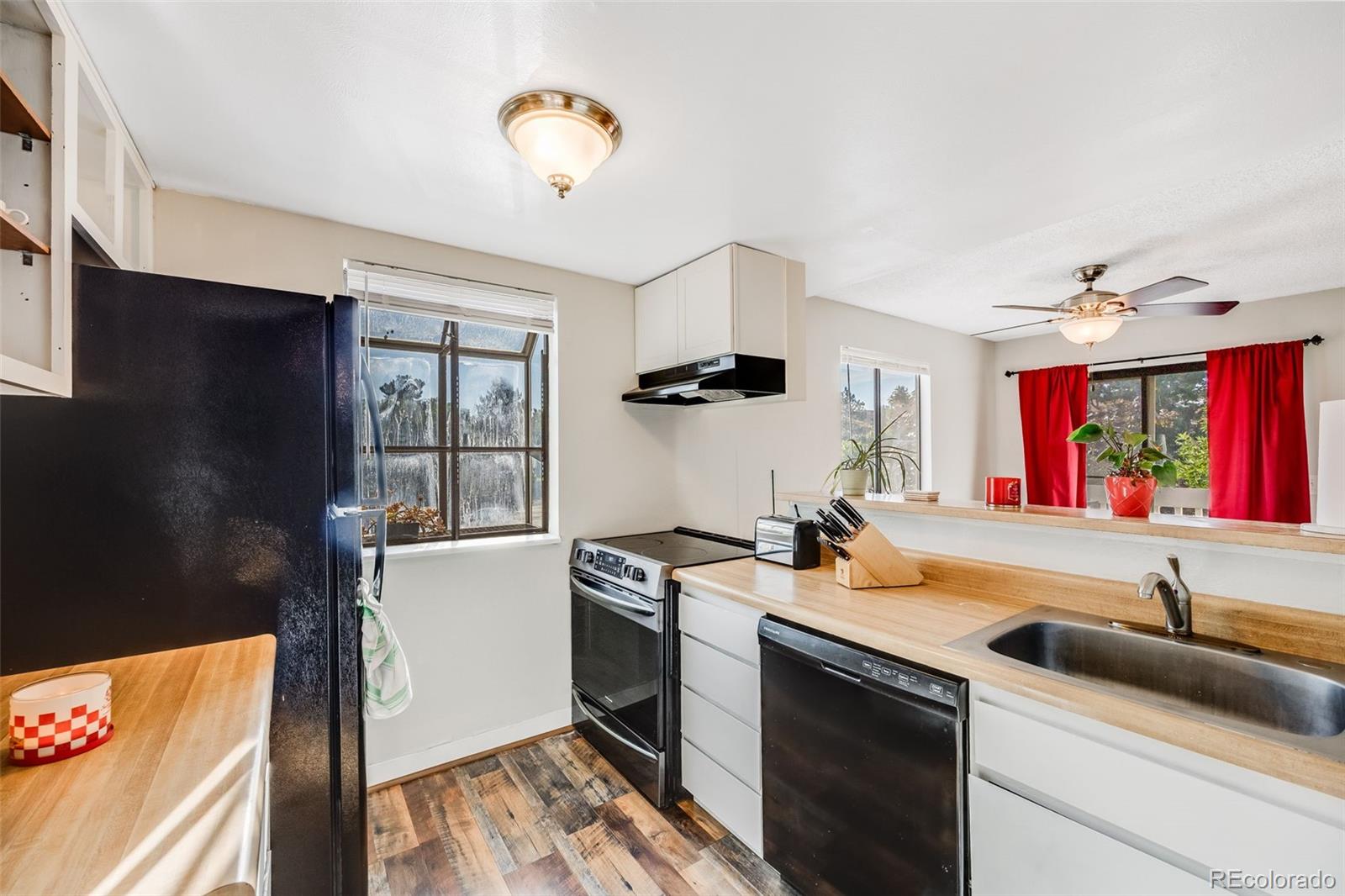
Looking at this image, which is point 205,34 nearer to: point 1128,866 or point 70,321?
point 70,321

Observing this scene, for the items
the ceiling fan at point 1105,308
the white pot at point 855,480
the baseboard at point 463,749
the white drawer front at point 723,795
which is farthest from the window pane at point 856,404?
the baseboard at point 463,749

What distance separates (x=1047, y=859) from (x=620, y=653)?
62.4 inches

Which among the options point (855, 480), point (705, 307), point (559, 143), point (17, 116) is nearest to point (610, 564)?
point (855, 480)

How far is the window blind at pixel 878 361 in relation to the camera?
12.3 ft

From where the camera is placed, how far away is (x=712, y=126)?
1.54 m

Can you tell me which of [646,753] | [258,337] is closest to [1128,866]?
[646,753]

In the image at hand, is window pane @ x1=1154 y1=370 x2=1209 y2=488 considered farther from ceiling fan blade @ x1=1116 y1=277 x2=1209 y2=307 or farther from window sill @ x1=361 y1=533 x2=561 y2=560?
window sill @ x1=361 y1=533 x2=561 y2=560

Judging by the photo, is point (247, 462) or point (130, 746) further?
point (247, 462)

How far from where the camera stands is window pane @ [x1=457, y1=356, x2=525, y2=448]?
2.71 metres

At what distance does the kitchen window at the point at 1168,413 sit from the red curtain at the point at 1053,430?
103mm

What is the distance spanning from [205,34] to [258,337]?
665 millimetres

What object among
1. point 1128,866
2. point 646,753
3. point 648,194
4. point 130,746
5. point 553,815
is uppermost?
point 648,194

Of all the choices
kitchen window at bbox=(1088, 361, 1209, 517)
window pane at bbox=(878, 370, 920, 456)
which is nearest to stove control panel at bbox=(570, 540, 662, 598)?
window pane at bbox=(878, 370, 920, 456)

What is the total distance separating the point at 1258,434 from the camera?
363 cm
